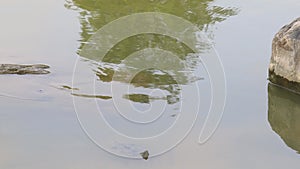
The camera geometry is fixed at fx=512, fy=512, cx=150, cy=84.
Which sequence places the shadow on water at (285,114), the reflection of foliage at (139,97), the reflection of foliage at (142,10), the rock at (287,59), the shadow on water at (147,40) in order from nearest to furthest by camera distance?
the shadow on water at (285,114), the reflection of foliage at (139,97), the rock at (287,59), the shadow on water at (147,40), the reflection of foliage at (142,10)

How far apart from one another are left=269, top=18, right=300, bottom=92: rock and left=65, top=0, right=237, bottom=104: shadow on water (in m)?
0.86

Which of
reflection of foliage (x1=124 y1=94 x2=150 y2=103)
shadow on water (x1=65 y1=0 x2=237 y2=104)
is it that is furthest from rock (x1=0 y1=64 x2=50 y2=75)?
reflection of foliage (x1=124 y1=94 x2=150 y2=103)

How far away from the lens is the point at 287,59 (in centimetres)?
548

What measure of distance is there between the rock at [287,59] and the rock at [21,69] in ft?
8.32

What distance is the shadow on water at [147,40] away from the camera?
18.3 ft

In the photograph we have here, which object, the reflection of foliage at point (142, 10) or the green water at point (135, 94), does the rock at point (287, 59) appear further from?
the reflection of foliage at point (142, 10)

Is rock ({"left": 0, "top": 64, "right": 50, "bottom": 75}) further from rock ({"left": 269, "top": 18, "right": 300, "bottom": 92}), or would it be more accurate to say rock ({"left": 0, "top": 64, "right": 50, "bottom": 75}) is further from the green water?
rock ({"left": 269, "top": 18, "right": 300, "bottom": 92})

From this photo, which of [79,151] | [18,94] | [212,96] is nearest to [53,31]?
[18,94]

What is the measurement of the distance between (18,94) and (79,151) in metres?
1.30

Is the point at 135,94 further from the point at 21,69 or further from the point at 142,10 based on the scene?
the point at 142,10

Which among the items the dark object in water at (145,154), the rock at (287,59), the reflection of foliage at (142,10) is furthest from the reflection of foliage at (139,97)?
the reflection of foliage at (142,10)

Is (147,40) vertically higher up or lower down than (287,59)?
higher up

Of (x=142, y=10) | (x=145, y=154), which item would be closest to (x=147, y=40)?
(x=142, y=10)

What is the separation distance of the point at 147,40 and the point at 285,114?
A: 225 cm
